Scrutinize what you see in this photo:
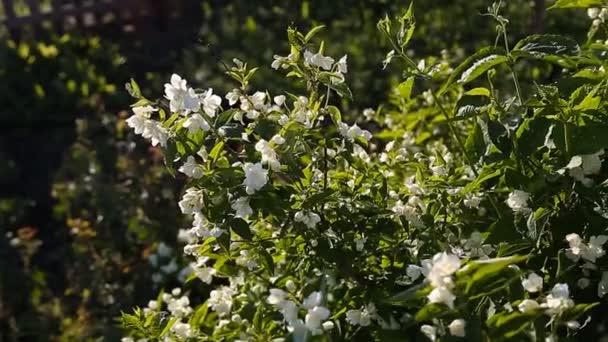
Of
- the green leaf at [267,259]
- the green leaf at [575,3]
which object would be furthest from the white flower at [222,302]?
the green leaf at [575,3]

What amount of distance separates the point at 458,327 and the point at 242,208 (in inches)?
16.8

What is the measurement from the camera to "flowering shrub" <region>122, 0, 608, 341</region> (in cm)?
157

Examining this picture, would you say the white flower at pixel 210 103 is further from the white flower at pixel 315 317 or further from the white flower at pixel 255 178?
the white flower at pixel 315 317

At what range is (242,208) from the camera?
157cm

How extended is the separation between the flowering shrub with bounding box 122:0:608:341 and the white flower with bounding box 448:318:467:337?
0.10 metres

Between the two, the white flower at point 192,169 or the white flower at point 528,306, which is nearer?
the white flower at point 528,306

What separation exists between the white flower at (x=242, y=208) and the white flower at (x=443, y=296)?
0.42 metres

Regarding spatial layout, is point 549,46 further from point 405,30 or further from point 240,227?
point 240,227

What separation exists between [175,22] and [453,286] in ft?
18.2

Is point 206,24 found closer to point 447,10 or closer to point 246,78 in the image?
point 447,10

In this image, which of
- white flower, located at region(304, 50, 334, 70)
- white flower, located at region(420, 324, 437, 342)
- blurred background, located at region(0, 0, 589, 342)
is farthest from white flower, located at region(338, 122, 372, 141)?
blurred background, located at region(0, 0, 589, 342)

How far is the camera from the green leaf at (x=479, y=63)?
1582mm

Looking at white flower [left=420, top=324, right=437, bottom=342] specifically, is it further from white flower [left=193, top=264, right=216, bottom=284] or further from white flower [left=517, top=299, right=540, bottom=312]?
white flower [left=193, top=264, right=216, bottom=284]

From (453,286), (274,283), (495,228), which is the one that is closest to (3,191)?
(274,283)
